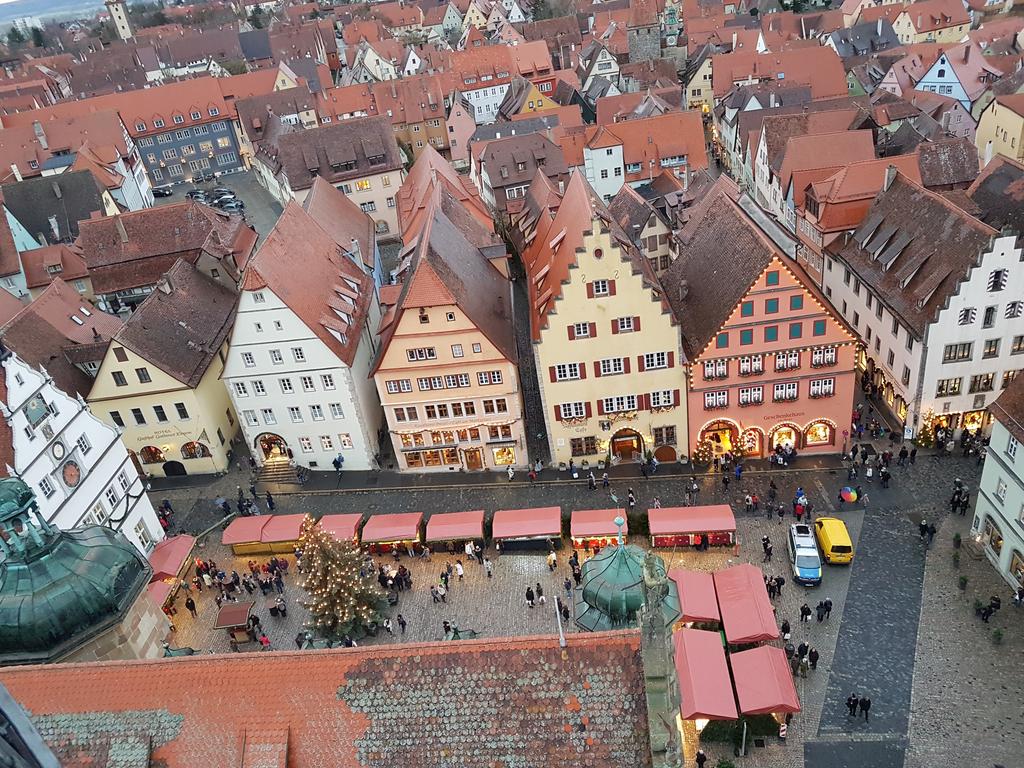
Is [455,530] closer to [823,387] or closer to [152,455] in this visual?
[823,387]

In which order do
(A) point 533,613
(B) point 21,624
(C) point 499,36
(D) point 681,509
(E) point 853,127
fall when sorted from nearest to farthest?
(B) point 21,624, (A) point 533,613, (D) point 681,509, (E) point 853,127, (C) point 499,36

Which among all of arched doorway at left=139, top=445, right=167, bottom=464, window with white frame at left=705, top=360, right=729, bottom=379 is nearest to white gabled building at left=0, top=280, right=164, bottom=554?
arched doorway at left=139, top=445, right=167, bottom=464

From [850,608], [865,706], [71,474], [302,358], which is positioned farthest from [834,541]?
[71,474]

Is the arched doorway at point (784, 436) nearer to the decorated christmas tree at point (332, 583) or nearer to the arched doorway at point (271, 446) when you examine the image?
the decorated christmas tree at point (332, 583)

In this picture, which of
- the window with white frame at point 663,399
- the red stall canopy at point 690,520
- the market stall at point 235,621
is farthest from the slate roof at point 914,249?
the market stall at point 235,621

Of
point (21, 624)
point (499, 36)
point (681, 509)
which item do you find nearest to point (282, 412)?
point (681, 509)

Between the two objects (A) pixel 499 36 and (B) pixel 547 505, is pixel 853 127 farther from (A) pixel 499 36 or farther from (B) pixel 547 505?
(A) pixel 499 36
